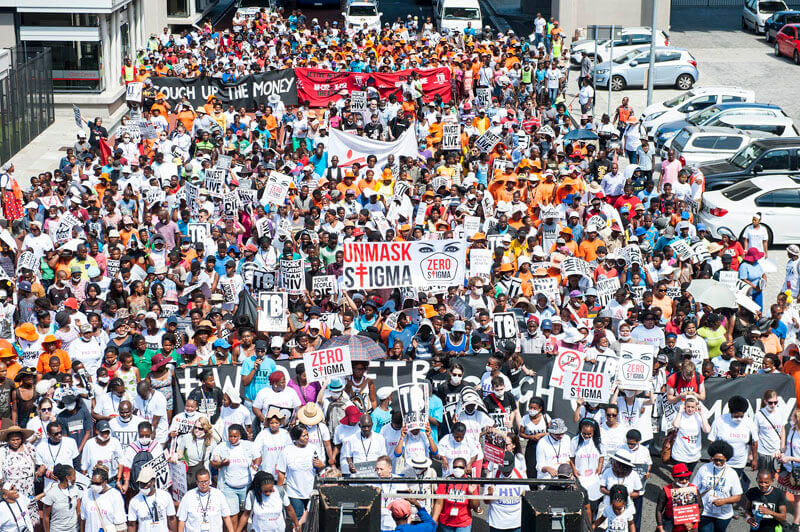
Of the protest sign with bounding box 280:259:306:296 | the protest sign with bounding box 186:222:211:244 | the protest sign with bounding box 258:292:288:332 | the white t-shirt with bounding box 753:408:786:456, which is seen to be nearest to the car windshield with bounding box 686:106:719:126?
the protest sign with bounding box 186:222:211:244

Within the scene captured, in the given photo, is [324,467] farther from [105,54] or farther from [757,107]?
[105,54]

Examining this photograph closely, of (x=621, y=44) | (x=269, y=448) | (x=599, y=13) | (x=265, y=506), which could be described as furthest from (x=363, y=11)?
(x=265, y=506)

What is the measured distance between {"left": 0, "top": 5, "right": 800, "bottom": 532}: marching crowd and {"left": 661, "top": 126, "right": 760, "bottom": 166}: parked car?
2480 mm

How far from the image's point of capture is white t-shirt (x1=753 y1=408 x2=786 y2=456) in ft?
39.9

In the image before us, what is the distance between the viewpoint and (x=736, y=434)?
11859 millimetres

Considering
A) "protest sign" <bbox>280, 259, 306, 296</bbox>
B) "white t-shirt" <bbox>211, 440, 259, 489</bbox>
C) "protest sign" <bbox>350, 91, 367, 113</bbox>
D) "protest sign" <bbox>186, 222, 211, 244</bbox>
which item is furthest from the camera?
"protest sign" <bbox>350, 91, 367, 113</bbox>

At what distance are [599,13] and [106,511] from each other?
33236 mm

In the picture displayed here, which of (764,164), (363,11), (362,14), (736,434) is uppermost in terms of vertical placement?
(363,11)

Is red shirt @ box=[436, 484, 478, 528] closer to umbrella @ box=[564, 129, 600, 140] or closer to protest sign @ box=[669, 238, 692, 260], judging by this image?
protest sign @ box=[669, 238, 692, 260]

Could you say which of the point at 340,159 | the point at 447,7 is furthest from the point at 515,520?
the point at 447,7

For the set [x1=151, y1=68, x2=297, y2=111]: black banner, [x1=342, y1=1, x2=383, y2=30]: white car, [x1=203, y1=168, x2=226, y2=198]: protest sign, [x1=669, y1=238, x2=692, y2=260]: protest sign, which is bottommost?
[x1=669, y1=238, x2=692, y2=260]: protest sign

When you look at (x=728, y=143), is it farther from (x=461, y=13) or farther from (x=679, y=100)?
(x=461, y=13)

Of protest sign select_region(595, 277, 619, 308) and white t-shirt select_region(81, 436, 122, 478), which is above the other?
protest sign select_region(595, 277, 619, 308)

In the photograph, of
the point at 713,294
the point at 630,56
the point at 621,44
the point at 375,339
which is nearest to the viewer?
the point at 375,339
